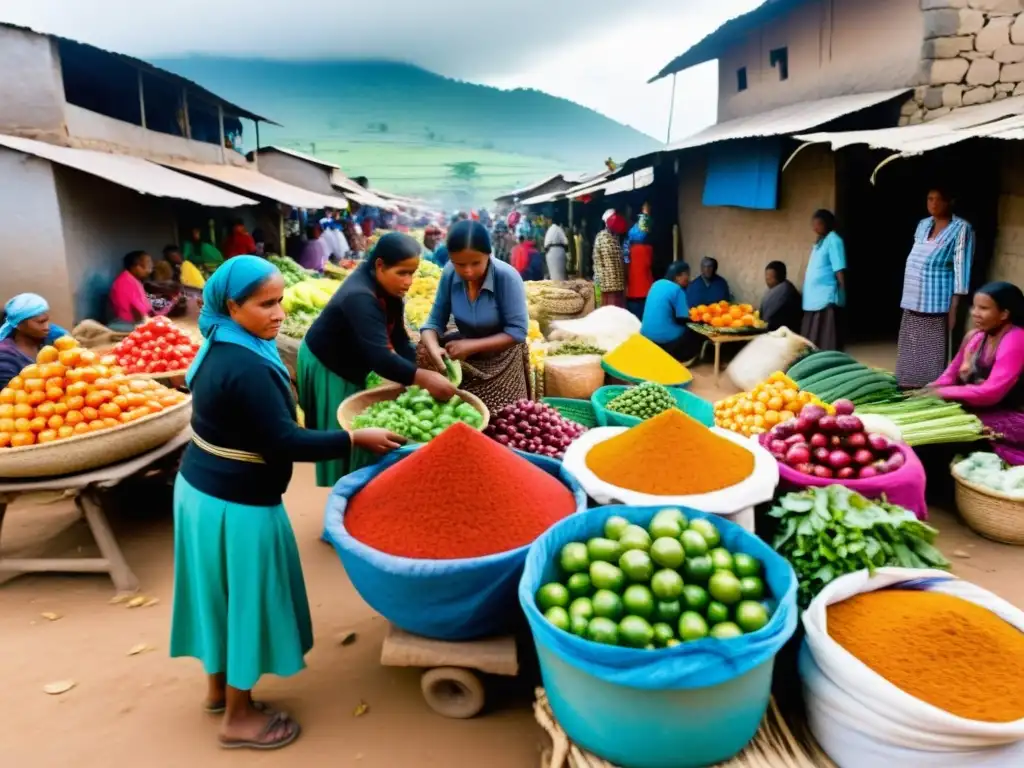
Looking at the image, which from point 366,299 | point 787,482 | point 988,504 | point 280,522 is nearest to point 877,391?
point 988,504

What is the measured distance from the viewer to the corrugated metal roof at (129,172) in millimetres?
7555

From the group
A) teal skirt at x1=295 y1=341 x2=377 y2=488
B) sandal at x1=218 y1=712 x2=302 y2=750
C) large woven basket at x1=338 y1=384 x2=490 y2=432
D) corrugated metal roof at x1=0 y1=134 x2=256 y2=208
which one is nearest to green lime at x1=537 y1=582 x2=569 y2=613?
sandal at x1=218 y1=712 x2=302 y2=750

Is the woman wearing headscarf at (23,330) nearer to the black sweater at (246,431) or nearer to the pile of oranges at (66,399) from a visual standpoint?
the pile of oranges at (66,399)

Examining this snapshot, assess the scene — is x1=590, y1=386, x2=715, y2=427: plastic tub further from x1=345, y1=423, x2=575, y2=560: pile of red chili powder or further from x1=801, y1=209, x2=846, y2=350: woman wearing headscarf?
x1=801, y1=209, x2=846, y2=350: woman wearing headscarf

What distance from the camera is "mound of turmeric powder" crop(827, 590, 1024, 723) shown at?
176 centimetres

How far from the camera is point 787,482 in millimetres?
3006

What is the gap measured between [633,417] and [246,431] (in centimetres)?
291

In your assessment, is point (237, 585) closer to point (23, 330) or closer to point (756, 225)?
point (23, 330)

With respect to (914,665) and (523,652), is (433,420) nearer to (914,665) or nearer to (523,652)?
(523,652)

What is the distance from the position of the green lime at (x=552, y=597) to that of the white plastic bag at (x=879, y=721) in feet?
2.39

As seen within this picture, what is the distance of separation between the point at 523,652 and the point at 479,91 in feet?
568

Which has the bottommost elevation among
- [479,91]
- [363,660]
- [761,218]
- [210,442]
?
[363,660]

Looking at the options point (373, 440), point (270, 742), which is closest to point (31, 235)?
point (373, 440)

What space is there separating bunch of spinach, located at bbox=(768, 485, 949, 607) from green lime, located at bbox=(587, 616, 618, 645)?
0.90 m
